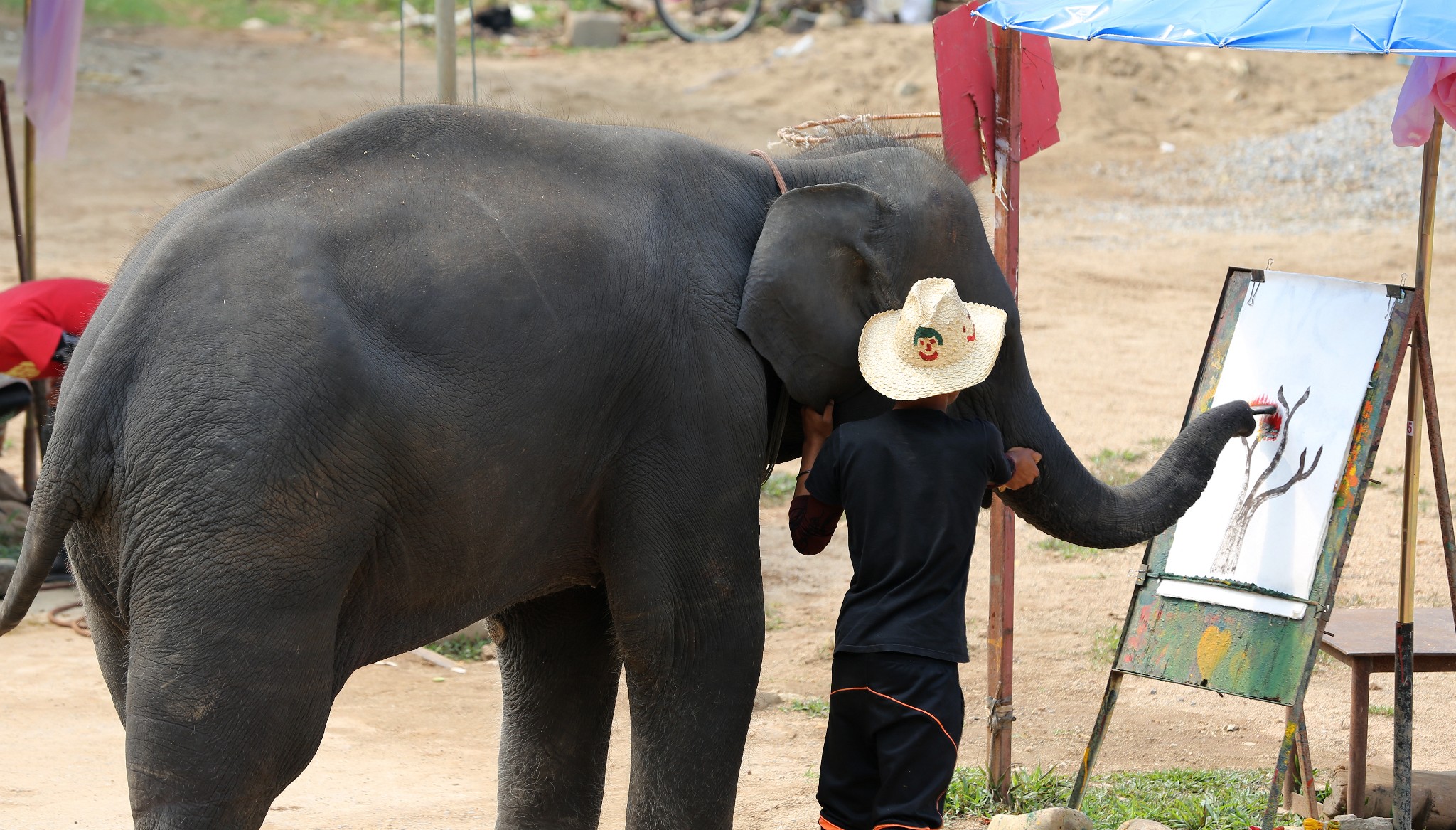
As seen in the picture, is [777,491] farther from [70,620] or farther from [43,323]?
[43,323]

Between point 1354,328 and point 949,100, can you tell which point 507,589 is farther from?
point 1354,328

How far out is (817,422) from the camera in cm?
344

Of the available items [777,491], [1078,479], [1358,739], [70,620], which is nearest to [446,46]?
[70,620]

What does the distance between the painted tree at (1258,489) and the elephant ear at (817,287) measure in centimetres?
143

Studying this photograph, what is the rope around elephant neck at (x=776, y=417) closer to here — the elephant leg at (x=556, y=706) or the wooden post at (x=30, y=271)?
the elephant leg at (x=556, y=706)

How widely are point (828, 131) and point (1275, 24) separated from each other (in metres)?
1.13

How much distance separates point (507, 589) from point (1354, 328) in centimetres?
242

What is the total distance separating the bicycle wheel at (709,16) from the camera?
21562mm

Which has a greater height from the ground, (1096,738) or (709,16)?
(709,16)

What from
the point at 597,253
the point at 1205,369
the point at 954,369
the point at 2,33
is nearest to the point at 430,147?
the point at 597,253

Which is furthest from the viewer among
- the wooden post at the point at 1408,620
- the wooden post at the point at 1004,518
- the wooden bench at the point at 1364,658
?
the wooden post at the point at 1004,518

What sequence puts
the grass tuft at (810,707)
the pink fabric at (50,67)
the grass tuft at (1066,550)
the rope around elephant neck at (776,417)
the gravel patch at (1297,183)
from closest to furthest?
the rope around elephant neck at (776,417) < the grass tuft at (810,707) < the pink fabric at (50,67) < the grass tuft at (1066,550) < the gravel patch at (1297,183)

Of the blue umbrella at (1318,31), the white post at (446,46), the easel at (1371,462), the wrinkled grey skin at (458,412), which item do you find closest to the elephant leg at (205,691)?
the wrinkled grey skin at (458,412)

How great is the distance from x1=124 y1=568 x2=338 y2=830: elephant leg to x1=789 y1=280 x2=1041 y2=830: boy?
47.2 inches
